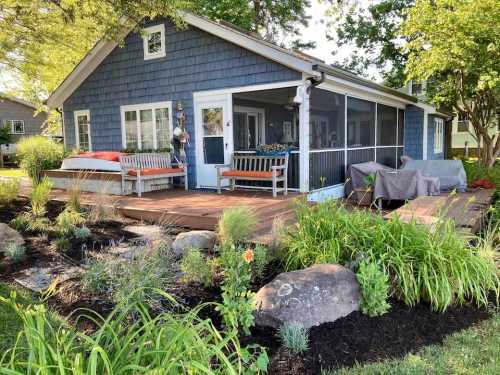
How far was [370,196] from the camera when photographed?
27.9ft

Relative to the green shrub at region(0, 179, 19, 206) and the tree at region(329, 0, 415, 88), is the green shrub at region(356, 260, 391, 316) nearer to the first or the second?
the green shrub at region(0, 179, 19, 206)

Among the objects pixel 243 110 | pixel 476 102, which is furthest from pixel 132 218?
pixel 476 102

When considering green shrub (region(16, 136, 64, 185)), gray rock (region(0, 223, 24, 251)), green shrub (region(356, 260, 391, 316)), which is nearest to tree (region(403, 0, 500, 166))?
green shrub (region(356, 260, 391, 316))

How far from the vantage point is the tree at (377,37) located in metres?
15.9

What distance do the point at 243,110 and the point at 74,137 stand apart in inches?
201

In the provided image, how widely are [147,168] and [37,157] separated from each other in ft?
11.6

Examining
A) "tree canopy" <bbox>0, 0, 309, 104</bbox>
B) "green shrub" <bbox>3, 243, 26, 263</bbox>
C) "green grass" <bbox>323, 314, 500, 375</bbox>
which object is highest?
"tree canopy" <bbox>0, 0, 309, 104</bbox>

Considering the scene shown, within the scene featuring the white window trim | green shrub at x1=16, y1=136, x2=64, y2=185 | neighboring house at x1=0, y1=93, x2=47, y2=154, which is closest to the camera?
green shrub at x1=16, y1=136, x2=64, y2=185

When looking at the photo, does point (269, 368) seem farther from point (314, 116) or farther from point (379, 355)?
point (314, 116)

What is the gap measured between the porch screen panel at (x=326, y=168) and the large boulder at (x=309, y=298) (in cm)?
498

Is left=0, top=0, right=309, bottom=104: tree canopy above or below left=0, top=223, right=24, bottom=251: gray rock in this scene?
above

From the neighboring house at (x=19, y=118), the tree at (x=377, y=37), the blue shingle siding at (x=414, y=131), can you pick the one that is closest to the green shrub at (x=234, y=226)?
the blue shingle siding at (x=414, y=131)

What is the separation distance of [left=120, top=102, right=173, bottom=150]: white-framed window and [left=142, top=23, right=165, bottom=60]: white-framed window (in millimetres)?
1185

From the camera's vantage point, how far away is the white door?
29.1 feet
